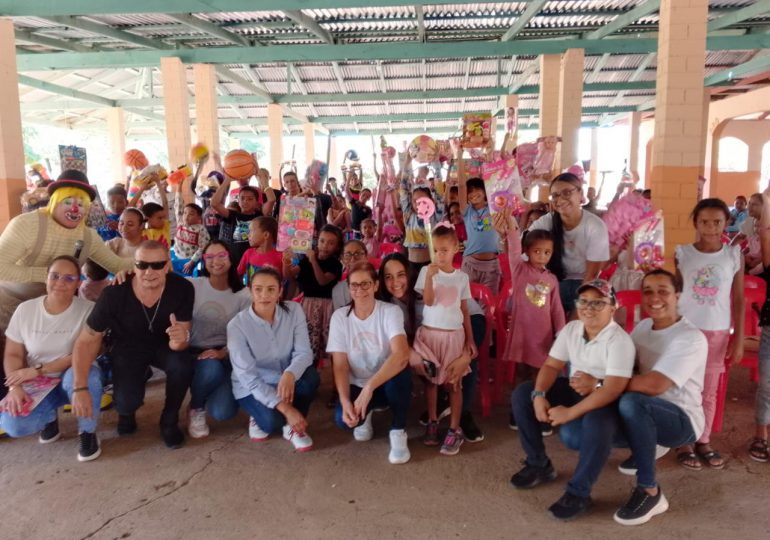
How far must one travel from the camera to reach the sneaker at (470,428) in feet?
10.2

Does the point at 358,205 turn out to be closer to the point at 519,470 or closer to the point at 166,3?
the point at 166,3

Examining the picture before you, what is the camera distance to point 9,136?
6.56 metres

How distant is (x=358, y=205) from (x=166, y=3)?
122 inches

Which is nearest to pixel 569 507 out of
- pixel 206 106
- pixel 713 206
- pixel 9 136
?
pixel 713 206

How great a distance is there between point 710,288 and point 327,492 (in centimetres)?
220

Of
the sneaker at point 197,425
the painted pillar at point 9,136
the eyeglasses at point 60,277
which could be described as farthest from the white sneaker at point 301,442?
the painted pillar at point 9,136

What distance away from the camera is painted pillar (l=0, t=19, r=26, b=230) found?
6492 millimetres

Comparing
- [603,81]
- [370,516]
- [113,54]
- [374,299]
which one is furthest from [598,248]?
[603,81]

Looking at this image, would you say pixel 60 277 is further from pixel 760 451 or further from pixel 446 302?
pixel 760 451

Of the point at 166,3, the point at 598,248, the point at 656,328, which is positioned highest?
the point at 166,3

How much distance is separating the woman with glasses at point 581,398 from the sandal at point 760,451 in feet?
3.49

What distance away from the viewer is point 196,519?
241cm

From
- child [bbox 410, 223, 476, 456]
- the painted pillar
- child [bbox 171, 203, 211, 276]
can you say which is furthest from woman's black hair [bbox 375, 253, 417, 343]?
the painted pillar

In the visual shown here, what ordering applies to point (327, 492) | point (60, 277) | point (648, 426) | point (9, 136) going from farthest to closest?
point (9, 136), point (60, 277), point (327, 492), point (648, 426)
